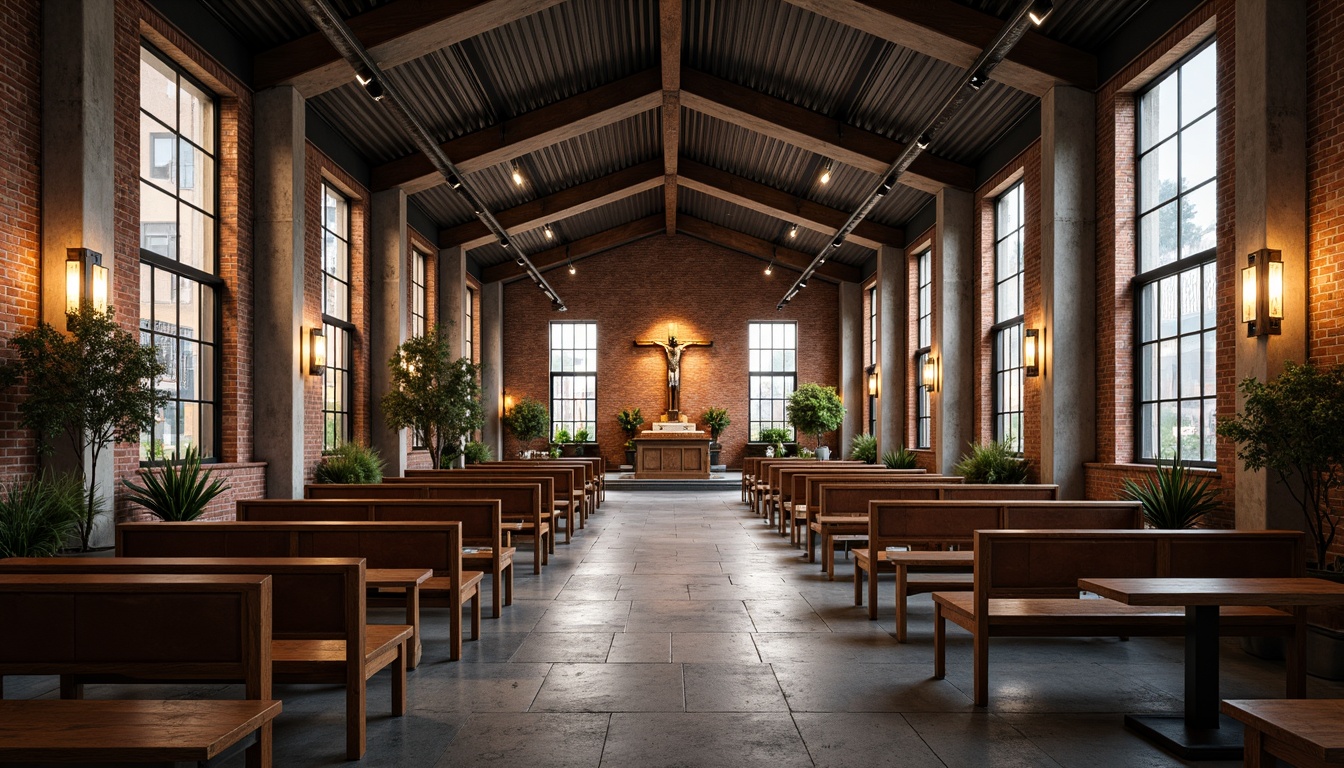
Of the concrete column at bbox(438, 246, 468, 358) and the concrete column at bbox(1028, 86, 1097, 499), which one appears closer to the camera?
the concrete column at bbox(1028, 86, 1097, 499)

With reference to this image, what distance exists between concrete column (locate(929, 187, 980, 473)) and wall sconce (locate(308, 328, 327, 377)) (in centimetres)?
895

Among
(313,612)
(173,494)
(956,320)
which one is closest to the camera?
(313,612)

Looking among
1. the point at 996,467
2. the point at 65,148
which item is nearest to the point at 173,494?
the point at 65,148

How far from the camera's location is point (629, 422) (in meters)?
23.4

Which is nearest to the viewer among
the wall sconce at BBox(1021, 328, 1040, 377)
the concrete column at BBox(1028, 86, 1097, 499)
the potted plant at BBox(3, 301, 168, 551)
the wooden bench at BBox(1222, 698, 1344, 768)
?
the wooden bench at BBox(1222, 698, 1344, 768)

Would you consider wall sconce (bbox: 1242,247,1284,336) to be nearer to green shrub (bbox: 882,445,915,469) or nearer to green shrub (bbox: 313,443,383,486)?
green shrub (bbox: 882,445,915,469)

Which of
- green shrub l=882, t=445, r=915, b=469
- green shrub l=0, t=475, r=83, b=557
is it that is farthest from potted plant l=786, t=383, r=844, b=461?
green shrub l=0, t=475, r=83, b=557

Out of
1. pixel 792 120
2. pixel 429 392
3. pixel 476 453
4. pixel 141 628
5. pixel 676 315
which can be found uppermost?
pixel 792 120

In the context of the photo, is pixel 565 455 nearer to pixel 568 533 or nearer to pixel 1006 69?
pixel 568 533

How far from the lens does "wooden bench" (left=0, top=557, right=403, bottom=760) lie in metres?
3.50

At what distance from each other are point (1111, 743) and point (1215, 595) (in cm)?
75

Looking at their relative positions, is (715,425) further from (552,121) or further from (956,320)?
(552,121)

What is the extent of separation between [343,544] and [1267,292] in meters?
6.25

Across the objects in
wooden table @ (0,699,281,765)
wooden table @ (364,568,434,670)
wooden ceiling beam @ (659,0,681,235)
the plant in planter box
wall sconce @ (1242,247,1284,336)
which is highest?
wooden ceiling beam @ (659,0,681,235)
